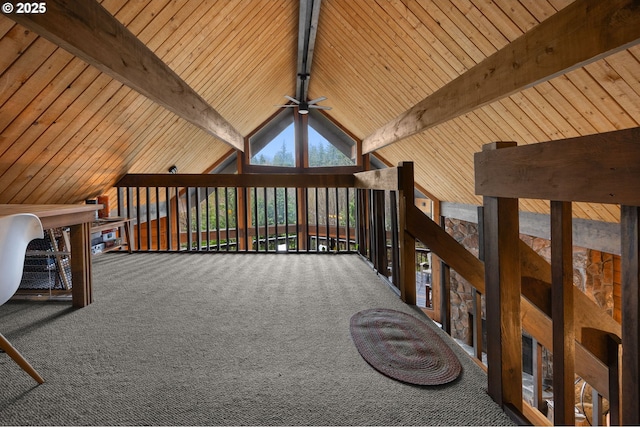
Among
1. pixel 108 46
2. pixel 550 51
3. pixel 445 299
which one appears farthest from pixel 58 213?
pixel 550 51

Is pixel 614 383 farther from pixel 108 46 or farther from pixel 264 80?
pixel 264 80

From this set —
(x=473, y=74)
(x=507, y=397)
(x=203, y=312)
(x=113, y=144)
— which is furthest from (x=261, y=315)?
(x=113, y=144)

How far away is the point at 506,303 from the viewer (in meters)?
1.14

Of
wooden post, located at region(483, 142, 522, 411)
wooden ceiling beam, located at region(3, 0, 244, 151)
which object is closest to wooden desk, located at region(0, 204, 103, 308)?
wooden ceiling beam, located at region(3, 0, 244, 151)

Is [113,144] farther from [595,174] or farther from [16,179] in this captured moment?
[595,174]

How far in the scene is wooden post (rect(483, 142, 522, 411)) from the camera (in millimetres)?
1131

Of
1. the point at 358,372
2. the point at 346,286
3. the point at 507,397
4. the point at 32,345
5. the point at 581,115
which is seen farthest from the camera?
the point at 581,115

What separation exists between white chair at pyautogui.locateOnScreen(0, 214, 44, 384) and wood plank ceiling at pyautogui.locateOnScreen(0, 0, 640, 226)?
60.1 inches

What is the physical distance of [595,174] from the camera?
786 mm

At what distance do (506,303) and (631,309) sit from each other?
1.42ft

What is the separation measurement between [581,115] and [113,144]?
477 centimetres

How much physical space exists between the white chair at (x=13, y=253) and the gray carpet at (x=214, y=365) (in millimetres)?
118

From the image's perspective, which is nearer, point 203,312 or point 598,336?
point 598,336

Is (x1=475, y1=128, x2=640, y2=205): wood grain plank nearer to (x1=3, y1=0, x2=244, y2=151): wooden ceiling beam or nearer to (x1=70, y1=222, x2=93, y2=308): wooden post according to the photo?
(x1=70, y1=222, x2=93, y2=308): wooden post
